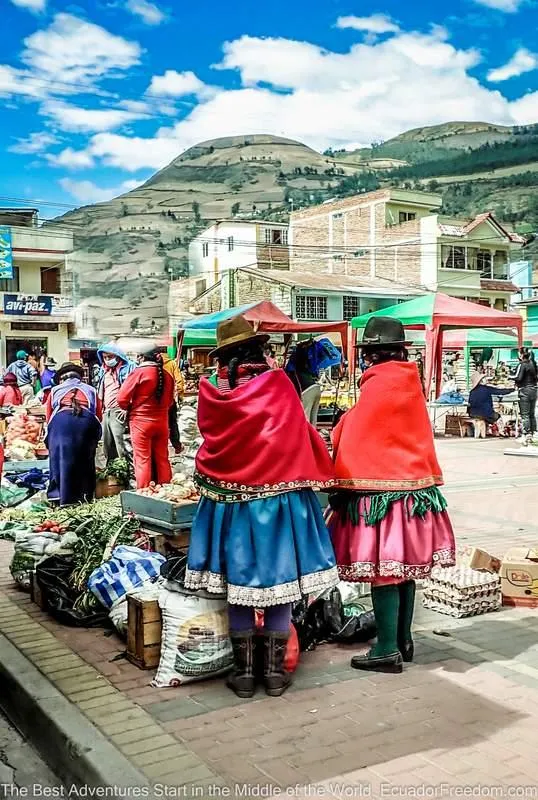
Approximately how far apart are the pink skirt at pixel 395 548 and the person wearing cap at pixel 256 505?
0.17 meters

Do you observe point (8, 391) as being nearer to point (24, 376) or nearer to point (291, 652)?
point (24, 376)

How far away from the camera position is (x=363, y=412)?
4211 mm

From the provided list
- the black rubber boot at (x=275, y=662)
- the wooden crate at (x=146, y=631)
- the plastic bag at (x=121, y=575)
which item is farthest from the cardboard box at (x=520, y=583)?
the wooden crate at (x=146, y=631)

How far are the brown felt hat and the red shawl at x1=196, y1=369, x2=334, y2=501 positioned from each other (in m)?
0.20

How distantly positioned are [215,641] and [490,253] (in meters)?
49.8

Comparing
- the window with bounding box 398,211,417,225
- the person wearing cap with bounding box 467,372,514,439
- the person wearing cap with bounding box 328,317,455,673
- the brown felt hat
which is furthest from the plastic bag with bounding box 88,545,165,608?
the window with bounding box 398,211,417,225

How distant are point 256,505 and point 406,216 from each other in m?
48.2

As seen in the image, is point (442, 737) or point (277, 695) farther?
point (277, 695)

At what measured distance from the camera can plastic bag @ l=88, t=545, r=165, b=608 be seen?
199 inches

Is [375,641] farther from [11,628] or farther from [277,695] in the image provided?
[11,628]

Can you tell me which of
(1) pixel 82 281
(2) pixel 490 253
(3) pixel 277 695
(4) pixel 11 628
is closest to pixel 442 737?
(3) pixel 277 695

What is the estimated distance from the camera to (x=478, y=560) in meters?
5.79

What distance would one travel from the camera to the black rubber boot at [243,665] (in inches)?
159

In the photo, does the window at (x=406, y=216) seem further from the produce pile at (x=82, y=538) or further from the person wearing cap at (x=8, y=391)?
the produce pile at (x=82, y=538)
